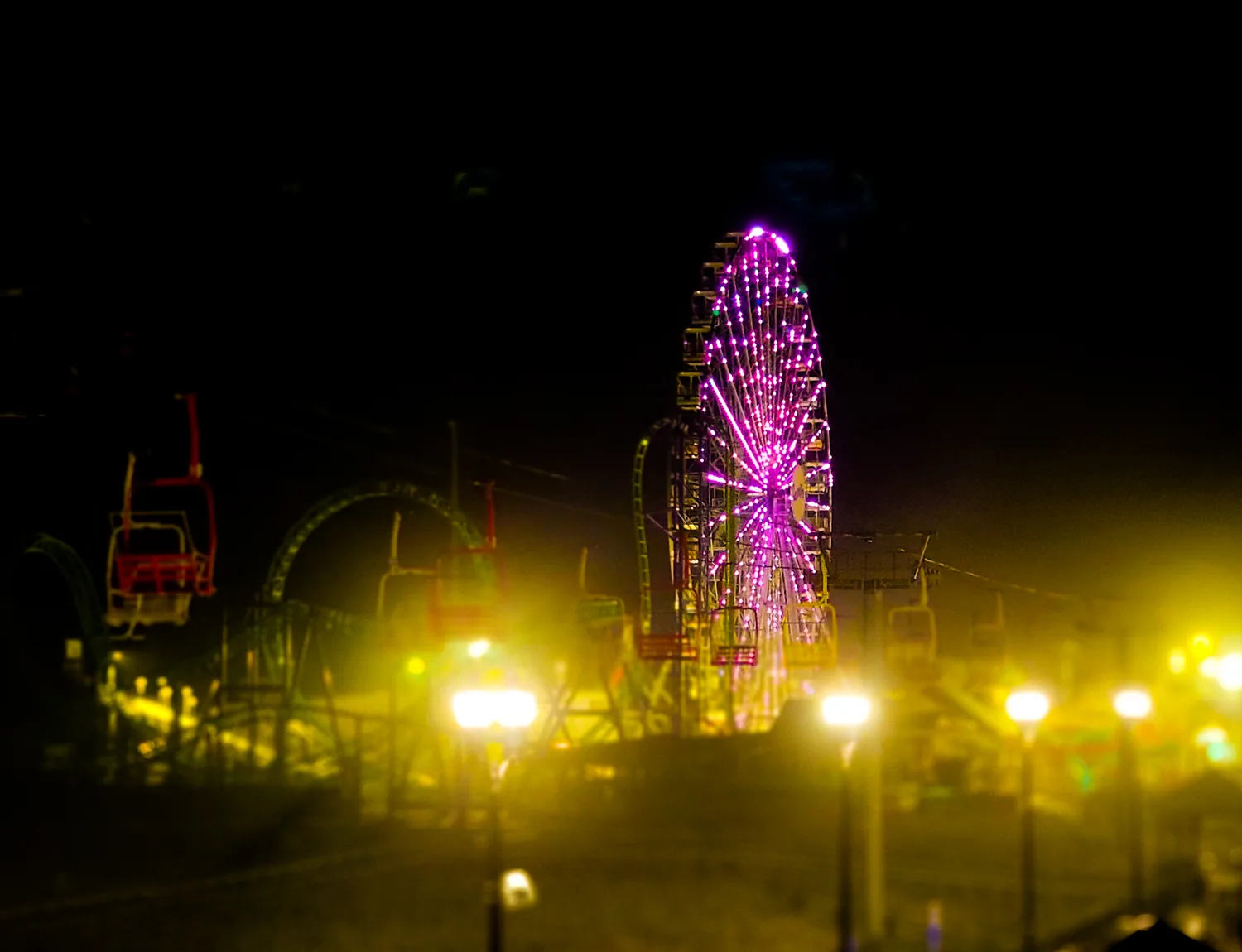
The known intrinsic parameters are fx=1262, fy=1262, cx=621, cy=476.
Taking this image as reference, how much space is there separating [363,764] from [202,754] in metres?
2.74

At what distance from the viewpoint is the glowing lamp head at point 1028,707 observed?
1091 cm

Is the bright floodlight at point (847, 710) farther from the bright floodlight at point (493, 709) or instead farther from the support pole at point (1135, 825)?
the support pole at point (1135, 825)

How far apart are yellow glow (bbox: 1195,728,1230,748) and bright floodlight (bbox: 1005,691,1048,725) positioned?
5554mm

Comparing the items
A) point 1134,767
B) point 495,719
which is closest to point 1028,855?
point 1134,767

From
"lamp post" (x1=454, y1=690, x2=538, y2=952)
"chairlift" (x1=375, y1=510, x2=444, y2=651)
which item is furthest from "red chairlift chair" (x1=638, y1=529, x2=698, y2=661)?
"lamp post" (x1=454, y1=690, x2=538, y2=952)

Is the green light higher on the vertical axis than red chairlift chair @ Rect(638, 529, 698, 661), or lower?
lower

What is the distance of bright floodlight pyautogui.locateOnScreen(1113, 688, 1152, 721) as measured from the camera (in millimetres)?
11945

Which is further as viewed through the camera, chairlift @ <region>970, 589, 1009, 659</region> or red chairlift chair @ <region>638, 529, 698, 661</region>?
red chairlift chair @ <region>638, 529, 698, 661</region>

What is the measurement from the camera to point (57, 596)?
65.9ft

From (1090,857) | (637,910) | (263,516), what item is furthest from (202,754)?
(1090,857)

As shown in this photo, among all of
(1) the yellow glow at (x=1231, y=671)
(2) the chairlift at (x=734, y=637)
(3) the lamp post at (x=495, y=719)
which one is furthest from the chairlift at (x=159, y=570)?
(1) the yellow glow at (x=1231, y=671)

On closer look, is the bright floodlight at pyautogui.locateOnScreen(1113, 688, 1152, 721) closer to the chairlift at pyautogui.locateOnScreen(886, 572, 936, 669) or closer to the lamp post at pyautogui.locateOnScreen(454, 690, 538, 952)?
the chairlift at pyautogui.locateOnScreen(886, 572, 936, 669)

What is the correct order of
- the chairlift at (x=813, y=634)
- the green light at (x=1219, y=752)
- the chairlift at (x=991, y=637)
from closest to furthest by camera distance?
the chairlift at (x=991, y=637), the chairlift at (x=813, y=634), the green light at (x=1219, y=752)

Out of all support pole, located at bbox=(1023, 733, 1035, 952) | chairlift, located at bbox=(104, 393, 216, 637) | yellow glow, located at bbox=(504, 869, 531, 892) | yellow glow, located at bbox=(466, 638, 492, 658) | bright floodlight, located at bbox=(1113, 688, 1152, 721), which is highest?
chairlift, located at bbox=(104, 393, 216, 637)
